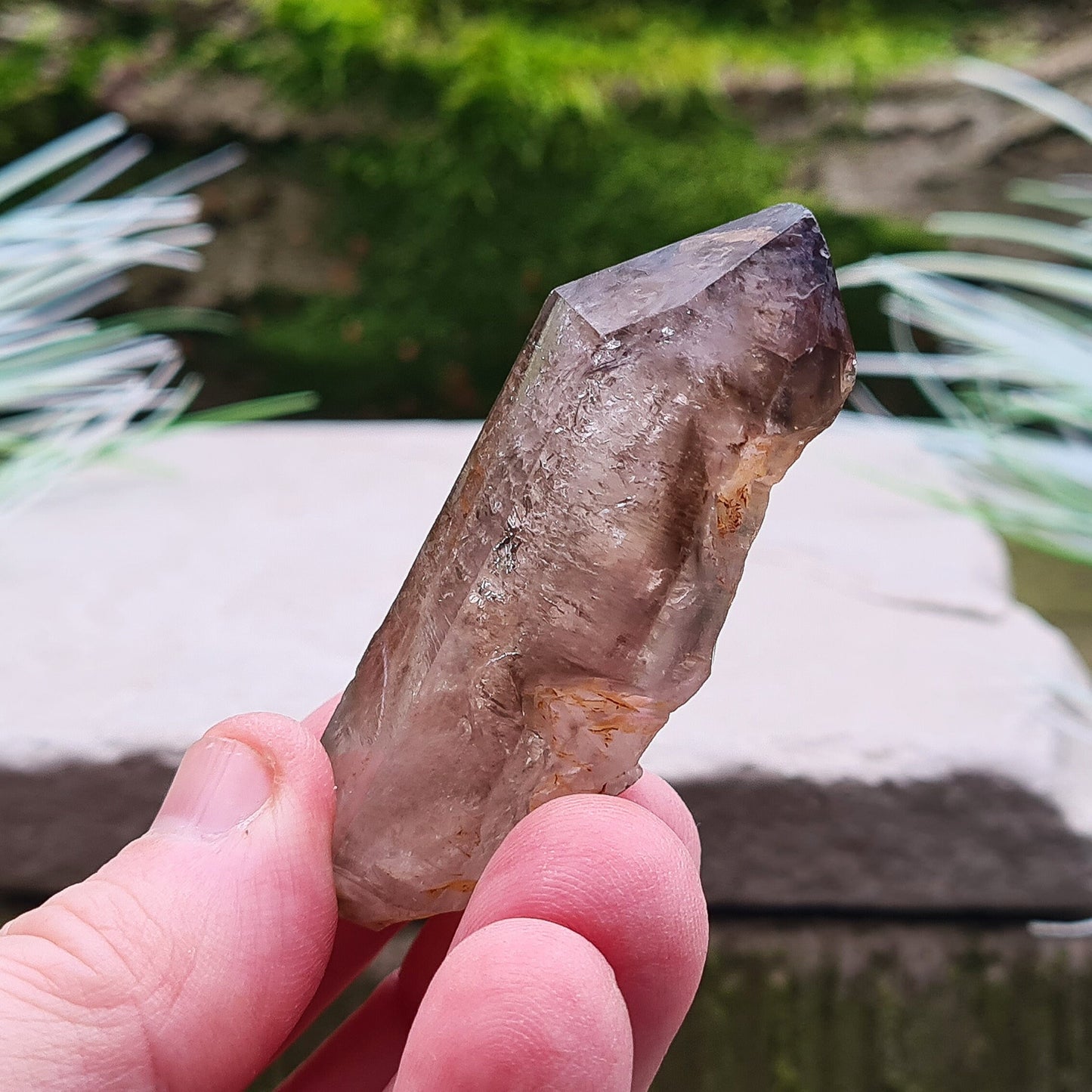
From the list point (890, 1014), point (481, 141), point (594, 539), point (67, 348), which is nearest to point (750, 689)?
point (890, 1014)

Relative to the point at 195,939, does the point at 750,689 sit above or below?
below

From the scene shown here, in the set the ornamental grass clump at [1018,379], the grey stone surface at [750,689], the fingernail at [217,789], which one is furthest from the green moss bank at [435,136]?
the fingernail at [217,789]

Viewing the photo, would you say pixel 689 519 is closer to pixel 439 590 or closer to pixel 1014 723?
pixel 439 590

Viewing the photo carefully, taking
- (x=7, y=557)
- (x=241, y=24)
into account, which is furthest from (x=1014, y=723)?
(x=241, y=24)

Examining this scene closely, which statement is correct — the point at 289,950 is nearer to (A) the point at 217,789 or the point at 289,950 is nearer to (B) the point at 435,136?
(A) the point at 217,789

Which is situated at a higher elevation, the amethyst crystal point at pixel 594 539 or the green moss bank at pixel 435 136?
the amethyst crystal point at pixel 594 539

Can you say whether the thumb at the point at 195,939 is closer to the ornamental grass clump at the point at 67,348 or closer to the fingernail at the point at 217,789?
the fingernail at the point at 217,789

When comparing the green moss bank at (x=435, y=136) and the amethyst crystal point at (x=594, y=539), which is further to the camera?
the green moss bank at (x=435, y=136)
